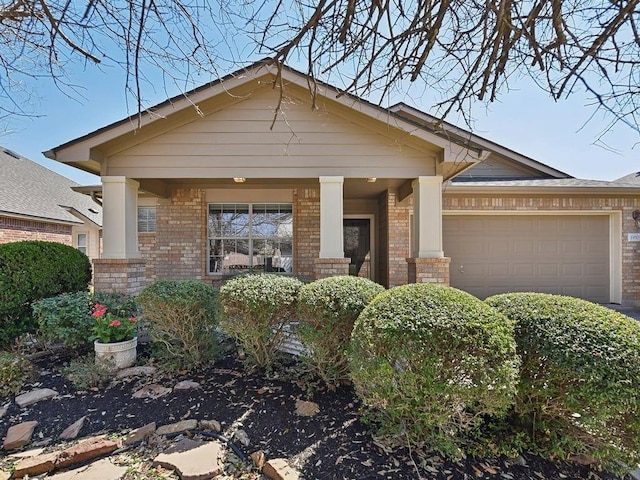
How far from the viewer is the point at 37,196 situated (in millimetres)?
13164

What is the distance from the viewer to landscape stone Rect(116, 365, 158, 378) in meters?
4.05

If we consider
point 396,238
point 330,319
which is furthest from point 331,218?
point 330,319

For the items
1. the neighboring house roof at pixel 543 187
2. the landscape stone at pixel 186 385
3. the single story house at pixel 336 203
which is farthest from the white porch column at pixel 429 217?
the landscape stone at pixel 186 385

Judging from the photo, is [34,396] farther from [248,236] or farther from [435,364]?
[248,236]

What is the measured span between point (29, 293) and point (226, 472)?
4.16 m

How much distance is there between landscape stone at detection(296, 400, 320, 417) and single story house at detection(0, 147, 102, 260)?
10506 mm

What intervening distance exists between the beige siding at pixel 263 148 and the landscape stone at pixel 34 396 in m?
3.50

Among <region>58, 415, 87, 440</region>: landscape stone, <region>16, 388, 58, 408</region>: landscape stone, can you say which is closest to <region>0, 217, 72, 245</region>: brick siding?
<region>16, 388, 58, 408</region>: landscape stone

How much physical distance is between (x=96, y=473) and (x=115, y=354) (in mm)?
1920

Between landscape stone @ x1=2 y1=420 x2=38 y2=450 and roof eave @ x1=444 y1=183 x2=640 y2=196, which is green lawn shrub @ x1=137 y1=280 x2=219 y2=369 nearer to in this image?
landscape stone @ x1=2 y1=420 x2=38 y2=450

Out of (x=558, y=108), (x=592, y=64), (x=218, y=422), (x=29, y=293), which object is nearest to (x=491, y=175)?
(x=558, y=108)

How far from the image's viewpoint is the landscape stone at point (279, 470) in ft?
7.82

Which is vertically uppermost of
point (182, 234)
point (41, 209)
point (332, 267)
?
point (41, 209)

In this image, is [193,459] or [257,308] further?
[257,308]
